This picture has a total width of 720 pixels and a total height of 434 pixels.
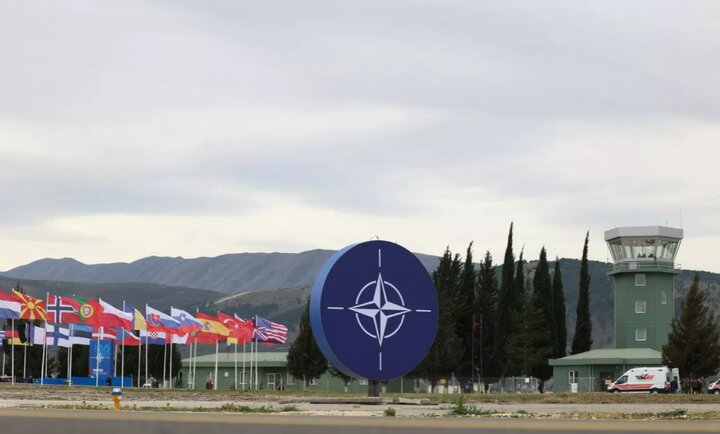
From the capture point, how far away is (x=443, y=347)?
305 feet

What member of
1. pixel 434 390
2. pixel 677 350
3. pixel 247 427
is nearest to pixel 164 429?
pixel 247 427

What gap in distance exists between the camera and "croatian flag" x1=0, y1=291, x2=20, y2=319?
82.6m

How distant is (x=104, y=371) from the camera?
9494cm

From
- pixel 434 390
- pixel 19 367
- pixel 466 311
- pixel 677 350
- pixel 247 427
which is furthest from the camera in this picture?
pixel 19 367

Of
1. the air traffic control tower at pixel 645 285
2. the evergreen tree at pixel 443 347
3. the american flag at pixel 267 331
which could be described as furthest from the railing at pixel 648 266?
the american flag at pixel 267 331

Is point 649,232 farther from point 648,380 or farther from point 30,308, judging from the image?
point 30,308

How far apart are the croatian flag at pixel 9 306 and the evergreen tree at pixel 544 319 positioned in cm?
4109

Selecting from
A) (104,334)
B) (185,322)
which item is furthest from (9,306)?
(185,322)

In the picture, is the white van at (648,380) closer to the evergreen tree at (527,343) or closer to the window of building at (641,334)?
the window of building at (641,334)

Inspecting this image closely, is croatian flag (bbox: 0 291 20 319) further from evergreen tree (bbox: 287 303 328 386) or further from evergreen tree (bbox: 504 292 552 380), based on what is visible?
evergreen tree (bbox: 504 292 552 380)

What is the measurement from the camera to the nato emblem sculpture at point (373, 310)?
138 ft

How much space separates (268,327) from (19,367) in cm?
4197

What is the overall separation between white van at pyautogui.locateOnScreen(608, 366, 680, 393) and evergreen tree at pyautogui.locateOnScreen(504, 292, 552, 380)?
18.5 metres

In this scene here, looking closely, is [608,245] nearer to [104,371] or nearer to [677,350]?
[677,350]
